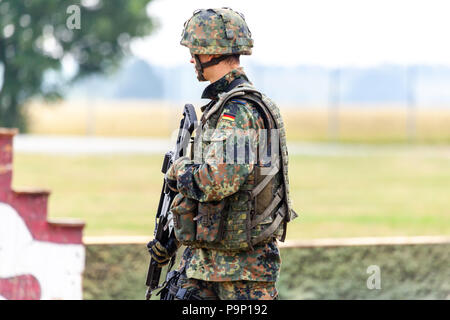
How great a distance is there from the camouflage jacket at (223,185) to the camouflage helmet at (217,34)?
0.42 feet

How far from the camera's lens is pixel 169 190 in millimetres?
3861

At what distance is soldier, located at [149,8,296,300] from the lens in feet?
11.3

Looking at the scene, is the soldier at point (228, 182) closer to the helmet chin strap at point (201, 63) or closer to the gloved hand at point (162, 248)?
the helmet chin strap at point (201, 63)

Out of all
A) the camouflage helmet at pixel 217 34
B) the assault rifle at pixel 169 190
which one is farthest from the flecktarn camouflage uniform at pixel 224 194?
the assault rifle at pixel 169 190

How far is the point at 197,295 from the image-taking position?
3.69 metres

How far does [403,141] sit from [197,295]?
20.0m

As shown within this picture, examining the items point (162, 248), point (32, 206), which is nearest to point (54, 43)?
point (32, 206)

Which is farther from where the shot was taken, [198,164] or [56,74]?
[56,74]

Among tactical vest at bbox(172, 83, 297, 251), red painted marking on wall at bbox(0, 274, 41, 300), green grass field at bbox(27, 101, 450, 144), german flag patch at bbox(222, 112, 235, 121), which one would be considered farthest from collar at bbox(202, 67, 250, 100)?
green grass field at bbox(27, 101, 450, 144)

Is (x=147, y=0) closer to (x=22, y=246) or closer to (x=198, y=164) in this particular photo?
Result: (x=22, y=246)

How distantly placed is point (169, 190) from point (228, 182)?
52 cm

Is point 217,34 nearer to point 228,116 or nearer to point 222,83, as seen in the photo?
point 222,83

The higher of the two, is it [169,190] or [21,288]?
[169,190]
